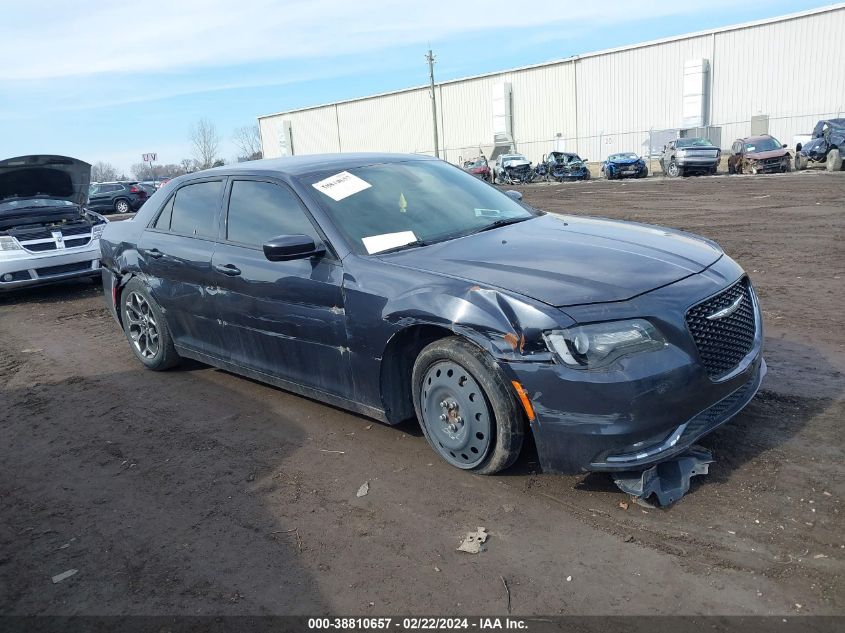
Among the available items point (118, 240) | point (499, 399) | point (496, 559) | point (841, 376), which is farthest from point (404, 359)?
point (118, 240)

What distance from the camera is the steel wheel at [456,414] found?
3.52m

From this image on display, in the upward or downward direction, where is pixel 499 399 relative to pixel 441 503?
upward

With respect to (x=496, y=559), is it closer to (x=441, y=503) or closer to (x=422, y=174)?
(x=441, y=503)

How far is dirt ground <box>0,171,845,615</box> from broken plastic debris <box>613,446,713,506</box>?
0.07 metres

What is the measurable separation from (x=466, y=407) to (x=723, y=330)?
133cm

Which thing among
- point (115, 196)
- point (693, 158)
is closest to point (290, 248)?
point (693, 158)

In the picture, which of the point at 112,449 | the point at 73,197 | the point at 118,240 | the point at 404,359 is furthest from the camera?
the point at 73,197

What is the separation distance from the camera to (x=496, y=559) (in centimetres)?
300

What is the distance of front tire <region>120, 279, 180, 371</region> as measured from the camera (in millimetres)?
5699

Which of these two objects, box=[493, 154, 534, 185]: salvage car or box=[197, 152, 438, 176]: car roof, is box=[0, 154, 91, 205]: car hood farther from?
box=[493, 154, 534, 185]: salvage car

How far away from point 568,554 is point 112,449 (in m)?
3.02

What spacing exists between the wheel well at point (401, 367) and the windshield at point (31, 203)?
8696 mm

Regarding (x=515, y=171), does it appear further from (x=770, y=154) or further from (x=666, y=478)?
(x=666, y=478)

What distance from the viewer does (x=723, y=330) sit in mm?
3475
